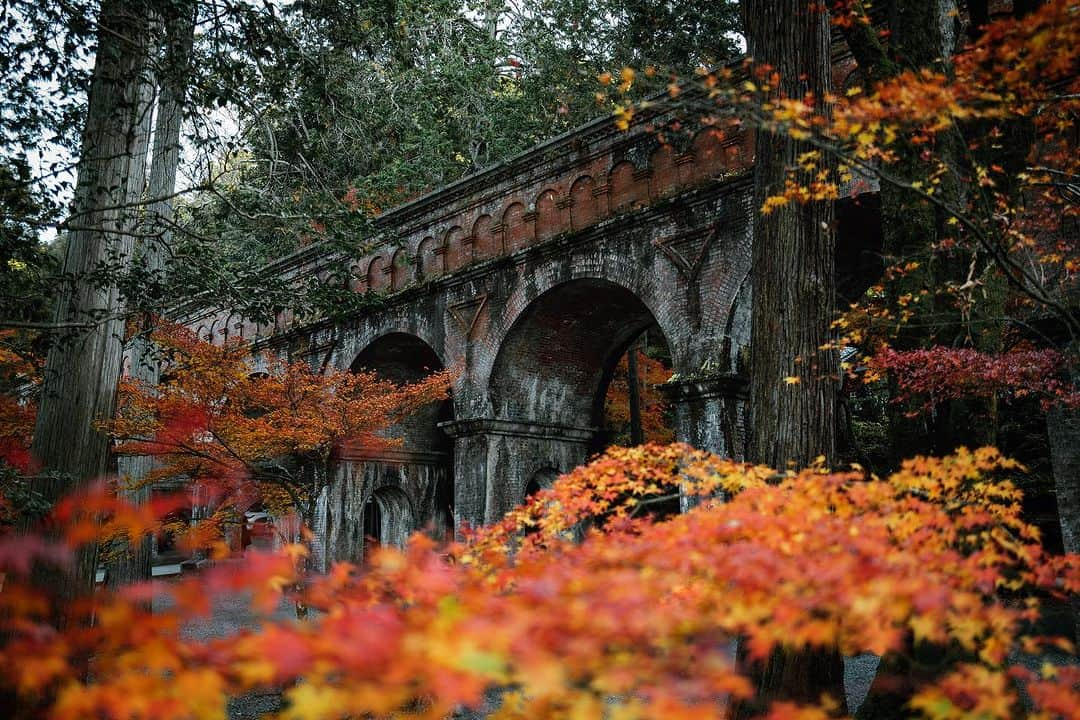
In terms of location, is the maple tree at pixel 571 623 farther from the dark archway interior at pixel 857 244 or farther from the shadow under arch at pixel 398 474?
the shadow under arch at pixel 398 474

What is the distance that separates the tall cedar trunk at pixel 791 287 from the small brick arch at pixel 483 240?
7782 millimetres

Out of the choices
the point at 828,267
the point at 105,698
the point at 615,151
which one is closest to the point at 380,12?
the point at 615,151

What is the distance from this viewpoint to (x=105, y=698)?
1903 mm

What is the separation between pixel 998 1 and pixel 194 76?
778cm

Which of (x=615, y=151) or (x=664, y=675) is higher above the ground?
(x=615, y=151)

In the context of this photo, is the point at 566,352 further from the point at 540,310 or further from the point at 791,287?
the point at 791,287

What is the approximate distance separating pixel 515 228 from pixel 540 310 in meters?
1.41

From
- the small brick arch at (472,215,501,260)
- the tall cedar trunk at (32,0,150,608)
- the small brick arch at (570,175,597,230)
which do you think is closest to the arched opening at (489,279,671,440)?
the small brick arch at (570,175,597,230)

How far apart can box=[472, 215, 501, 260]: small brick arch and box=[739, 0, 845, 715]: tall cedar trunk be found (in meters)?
7.78

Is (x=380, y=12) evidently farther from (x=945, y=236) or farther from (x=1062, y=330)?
(x=1062, y=330)

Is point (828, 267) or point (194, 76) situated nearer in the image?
point (828, 267)

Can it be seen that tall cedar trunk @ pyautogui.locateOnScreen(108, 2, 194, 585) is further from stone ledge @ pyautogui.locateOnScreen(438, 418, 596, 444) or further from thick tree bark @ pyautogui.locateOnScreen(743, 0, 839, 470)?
thick tree bark @ pyautogui.locateOnScreen(743, 0, 839, 470)

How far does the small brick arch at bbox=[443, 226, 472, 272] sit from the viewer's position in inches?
535

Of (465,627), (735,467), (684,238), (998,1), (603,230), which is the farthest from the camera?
(603,230)
